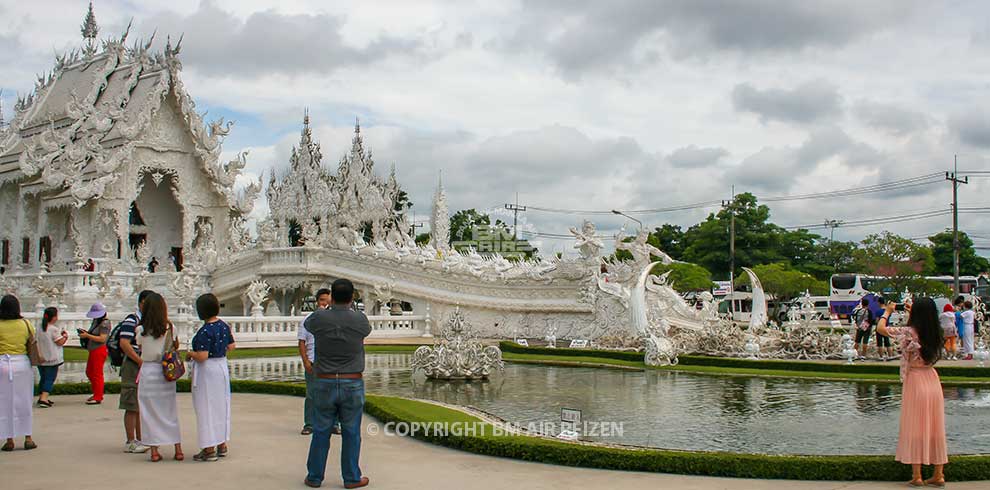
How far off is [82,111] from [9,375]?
26720 mm

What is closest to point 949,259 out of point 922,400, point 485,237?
point 485,237

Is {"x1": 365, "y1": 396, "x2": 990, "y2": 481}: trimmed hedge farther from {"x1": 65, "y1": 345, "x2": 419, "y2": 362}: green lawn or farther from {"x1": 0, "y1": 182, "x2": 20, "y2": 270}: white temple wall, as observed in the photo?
{"x1": 0, "y1": 182, "x2": 20, "y2": 270}: white temple wall

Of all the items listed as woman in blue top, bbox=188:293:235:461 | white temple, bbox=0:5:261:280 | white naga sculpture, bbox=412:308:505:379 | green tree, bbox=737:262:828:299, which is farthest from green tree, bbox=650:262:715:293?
woman in blue top, bbox=188:293:235:461

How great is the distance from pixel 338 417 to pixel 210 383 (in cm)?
148

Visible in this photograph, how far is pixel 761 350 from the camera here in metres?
18.0

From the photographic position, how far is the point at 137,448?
7.55 m

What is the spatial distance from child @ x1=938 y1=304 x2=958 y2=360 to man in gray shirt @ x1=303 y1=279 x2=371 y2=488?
14.1 metres

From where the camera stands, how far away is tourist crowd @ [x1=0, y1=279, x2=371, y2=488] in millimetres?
6312

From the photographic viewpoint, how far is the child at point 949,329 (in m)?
16.8

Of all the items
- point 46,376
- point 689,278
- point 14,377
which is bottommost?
point 46,376

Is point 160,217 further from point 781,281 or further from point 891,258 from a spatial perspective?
point 891,258

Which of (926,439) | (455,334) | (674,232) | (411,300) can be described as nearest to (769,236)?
(674,232)

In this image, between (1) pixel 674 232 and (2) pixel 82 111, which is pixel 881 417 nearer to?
(2) pixel 82 111

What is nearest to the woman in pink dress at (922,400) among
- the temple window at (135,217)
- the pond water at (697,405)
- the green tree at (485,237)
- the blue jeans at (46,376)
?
the pond water at (697,405)
